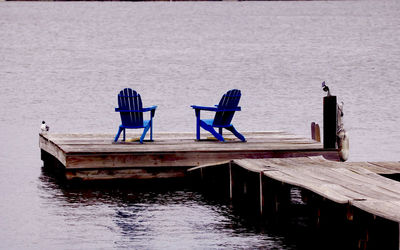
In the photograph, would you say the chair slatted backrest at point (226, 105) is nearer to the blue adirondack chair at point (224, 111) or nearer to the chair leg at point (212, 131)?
the blue adirondack chair at point (224, 111)

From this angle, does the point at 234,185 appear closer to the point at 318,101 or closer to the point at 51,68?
the point at 318,101

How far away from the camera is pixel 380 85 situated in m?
45.8

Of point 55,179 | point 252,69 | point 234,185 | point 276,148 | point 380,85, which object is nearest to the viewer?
point 234,185

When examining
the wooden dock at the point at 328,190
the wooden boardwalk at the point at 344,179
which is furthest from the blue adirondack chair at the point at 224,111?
the wooden boardwalk at the point at 344,179

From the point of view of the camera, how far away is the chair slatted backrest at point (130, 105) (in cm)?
1395

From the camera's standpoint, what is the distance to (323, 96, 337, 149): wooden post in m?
13.8

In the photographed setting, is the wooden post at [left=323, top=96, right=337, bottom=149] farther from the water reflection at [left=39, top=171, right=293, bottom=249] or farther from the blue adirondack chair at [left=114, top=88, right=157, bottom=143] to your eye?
the blue adirondack chair at [left=114, top=88, right=157, bottom=143]

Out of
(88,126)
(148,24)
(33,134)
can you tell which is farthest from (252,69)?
(148,24)

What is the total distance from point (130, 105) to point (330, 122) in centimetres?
321

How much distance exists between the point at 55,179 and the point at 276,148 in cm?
386

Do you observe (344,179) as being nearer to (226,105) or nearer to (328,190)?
(328,190)

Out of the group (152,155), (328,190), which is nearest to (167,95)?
(152,155)

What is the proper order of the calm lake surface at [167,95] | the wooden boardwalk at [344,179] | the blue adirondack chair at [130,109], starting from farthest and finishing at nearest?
the blue adirondack chair at [130,109] < the calm lake surface at [167,95] < the wooden boardwalk at [344,179]

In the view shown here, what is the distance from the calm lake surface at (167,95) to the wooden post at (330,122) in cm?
235
